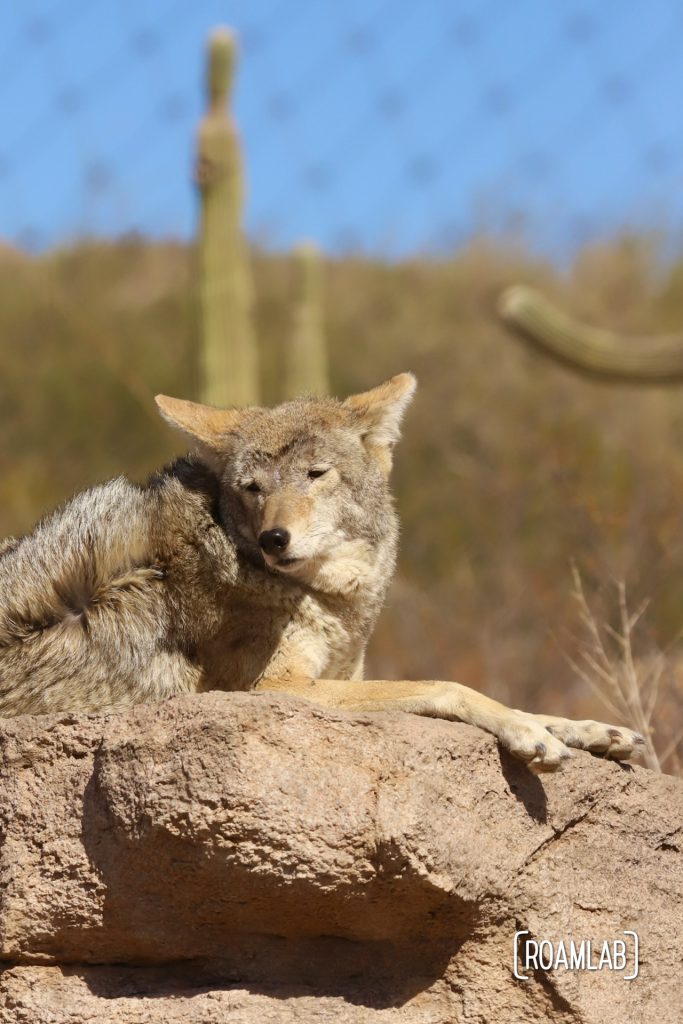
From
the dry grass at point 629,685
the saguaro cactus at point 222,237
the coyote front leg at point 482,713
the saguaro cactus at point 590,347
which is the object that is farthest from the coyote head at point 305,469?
the saguaro cactus at point 590,347

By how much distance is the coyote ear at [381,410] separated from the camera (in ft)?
18.5

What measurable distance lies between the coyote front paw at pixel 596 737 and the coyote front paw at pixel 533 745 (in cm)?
23

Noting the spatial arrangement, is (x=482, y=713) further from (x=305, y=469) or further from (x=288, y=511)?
(x=305, y=469)

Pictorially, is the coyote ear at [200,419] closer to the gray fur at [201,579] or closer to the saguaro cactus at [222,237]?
the gray fur at [201,579]

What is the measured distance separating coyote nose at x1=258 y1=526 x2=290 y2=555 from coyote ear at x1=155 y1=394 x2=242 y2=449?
0.64 metres

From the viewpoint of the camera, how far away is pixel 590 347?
13.1m

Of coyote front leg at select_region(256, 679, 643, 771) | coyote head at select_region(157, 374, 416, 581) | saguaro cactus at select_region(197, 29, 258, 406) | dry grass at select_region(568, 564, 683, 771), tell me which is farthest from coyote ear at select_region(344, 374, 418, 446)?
saguaro cactus at select_region(197, 29, 258, 406)

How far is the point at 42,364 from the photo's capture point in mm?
24406

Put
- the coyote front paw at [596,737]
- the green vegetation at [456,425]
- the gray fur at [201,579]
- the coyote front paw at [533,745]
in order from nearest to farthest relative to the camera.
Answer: the coyote front paw at [533,745], the coyote front paw at [596,737], the gray fur at [201,579], the green vegetation at [456,425]

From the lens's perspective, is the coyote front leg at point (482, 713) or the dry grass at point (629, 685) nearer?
the coyote front leg at point (482, 713)

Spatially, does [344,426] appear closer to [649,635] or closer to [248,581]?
[248,581]

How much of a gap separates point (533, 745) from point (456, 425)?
1882 centimetres

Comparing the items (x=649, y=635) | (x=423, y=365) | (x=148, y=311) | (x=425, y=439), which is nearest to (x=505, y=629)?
(x=649, y=635)

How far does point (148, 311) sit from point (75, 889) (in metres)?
23.7
